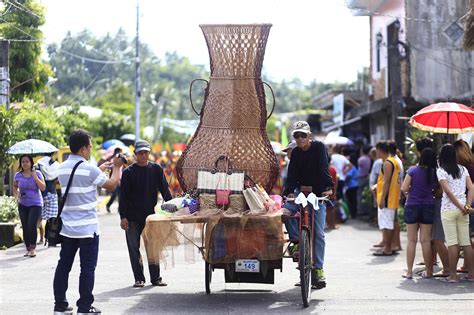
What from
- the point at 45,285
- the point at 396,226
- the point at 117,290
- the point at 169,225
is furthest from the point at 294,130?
the point at 396,226

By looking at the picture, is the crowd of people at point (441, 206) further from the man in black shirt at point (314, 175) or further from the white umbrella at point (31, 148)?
Result: the white umbrella at point (31, 148)

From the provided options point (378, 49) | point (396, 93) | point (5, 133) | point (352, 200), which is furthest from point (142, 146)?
point (378, 49)

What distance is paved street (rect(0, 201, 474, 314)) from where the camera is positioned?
9664 mm

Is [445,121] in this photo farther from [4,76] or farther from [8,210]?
[4,76]

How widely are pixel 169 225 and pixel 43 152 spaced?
5831 millimetres

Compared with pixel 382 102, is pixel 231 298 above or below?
below

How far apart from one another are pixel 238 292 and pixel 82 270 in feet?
8.38

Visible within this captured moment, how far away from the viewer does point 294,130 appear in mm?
10680

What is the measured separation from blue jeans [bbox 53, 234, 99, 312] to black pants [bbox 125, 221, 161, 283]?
2.48 meters

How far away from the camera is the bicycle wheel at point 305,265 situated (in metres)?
9.52

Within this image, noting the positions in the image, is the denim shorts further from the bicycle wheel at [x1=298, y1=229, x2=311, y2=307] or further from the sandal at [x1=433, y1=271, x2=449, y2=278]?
the bicycle wheel at [x1=298, y1=229, x2=311, y2=307]

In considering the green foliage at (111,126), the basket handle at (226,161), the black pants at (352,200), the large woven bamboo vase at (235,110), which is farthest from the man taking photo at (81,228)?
the green foliage at (111,126)

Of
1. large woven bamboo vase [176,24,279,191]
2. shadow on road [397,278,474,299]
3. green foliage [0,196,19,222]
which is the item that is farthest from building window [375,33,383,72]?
large woven bamboo vase [176,24,279,191]

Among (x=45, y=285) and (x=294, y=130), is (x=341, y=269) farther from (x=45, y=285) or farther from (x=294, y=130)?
(x=45, y=285)
